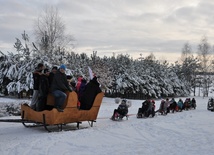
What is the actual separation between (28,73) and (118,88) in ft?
49.9

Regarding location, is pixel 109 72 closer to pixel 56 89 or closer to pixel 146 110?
pixel 146 110

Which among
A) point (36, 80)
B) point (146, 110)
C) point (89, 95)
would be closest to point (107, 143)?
point (89, 95)

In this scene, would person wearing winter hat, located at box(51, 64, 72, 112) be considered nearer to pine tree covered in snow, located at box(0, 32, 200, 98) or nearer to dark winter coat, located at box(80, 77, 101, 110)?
dark winter coat, located at box(80, 77, 101, 110)

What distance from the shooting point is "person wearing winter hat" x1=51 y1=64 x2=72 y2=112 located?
10289 millimetres

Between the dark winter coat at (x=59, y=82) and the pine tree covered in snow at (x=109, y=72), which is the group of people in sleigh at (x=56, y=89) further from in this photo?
the pine tree covered in snow at (x=109, y=72)

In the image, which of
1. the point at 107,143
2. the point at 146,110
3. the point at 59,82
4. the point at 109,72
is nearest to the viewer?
the point at 107,143

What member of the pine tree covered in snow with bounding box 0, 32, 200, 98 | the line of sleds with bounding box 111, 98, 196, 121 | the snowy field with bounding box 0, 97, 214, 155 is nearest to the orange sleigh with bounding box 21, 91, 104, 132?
the snowy field with bounding box 0, 97, 214, 155

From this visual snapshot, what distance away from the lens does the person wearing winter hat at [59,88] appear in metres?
10.3

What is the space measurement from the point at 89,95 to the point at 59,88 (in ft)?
5.35

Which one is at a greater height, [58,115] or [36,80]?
[36,80]

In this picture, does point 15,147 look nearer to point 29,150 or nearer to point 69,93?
point 29,150

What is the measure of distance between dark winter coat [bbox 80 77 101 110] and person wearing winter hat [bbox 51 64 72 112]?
4.40 ft

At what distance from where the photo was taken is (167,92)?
4716cm

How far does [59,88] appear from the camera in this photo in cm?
1034
